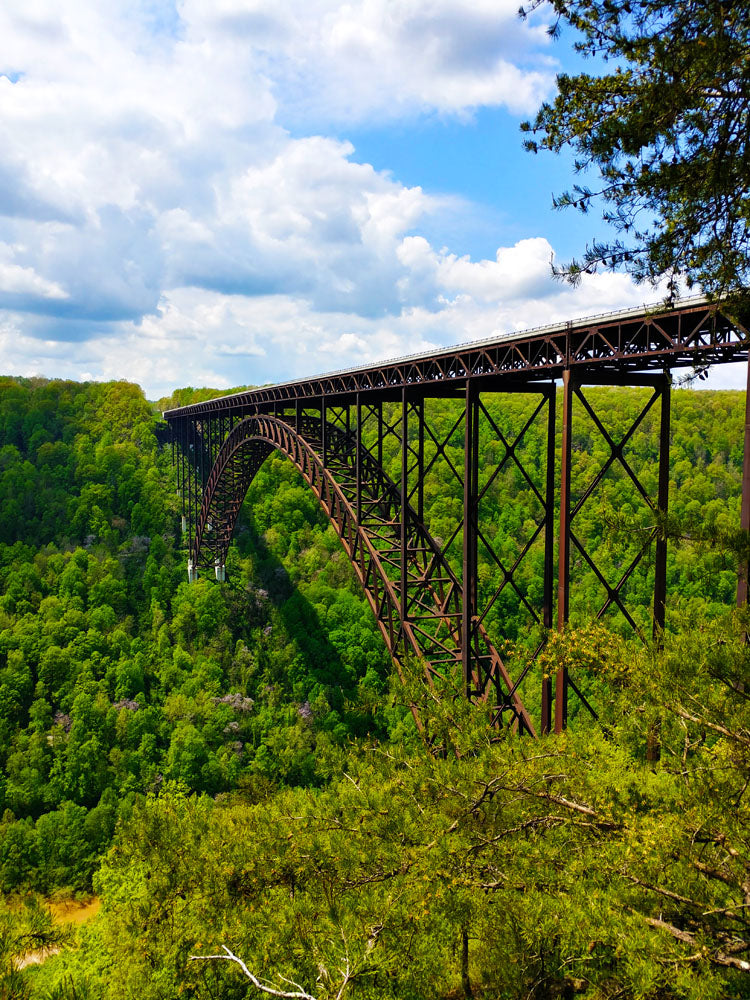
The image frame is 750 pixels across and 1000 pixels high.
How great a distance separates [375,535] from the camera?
16531 mm

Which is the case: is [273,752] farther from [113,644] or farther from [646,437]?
[646,437]

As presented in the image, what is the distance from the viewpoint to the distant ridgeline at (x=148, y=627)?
88.1ft

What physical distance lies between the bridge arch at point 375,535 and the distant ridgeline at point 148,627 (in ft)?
16.7

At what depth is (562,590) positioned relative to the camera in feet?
28.4

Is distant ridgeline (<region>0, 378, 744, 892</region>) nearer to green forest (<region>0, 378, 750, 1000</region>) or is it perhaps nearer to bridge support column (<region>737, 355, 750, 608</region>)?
green forest (<region>0, 378, 750, 1000</region>)

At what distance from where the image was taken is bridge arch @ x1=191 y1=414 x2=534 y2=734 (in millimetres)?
13422

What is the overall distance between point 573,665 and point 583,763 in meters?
0.88

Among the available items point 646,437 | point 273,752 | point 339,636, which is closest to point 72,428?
point 339,636

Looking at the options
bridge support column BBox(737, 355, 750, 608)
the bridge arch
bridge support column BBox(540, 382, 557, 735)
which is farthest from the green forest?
the bridge arch

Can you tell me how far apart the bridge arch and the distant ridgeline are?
509 cm

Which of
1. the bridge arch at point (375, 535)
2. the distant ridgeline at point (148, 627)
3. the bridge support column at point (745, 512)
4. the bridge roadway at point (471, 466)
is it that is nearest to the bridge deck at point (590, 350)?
the bridge roadway at point (471, 466)

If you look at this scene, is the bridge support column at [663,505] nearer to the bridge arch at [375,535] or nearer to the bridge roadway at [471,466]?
the bridge roadway at [471,466]

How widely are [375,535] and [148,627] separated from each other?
78.7 ft

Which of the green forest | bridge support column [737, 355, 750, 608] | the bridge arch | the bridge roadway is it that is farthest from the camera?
the bridge arch
